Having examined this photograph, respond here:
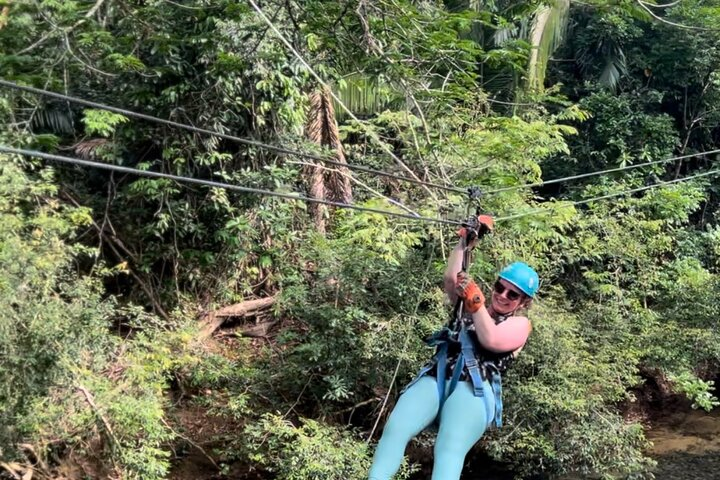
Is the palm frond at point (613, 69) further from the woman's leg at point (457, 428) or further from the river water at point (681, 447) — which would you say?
the woman's leg at point (457, 428)

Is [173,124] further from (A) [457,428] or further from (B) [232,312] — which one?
(B) [232,312]

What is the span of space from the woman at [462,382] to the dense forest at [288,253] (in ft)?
2.41

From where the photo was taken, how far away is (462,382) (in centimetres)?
319

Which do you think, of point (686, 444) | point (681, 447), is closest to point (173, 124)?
point (681, 447)

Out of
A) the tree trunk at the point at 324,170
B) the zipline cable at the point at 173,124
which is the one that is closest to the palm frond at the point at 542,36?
the tree trunk at the point at 324,170

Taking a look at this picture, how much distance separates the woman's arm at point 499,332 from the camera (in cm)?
311

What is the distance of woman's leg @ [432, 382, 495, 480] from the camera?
3.08 m

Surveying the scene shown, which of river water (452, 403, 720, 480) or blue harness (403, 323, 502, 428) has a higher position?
blue harness (403, 323, 502, 428)

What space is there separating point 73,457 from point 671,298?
258 inches

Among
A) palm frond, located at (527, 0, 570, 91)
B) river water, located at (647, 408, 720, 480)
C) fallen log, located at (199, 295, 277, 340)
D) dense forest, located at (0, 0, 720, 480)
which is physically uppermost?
palm frond, located at (527, 0, 570, 91)

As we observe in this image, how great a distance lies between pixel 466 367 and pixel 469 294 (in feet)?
1.21

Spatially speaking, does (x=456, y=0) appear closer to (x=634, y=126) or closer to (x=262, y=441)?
(x=634, y=126)

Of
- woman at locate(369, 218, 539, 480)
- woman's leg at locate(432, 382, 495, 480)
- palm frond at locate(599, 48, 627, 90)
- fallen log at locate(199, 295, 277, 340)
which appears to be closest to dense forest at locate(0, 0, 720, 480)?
fallen log at locate(199, 295, 277, 340)

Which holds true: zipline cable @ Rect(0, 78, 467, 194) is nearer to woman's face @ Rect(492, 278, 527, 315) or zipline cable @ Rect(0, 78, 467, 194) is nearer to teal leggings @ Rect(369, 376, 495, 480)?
woman's face @ Rect(492, 278, 527, 315)
